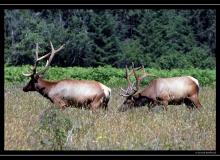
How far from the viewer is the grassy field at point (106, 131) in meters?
6.90

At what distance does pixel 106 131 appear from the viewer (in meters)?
7.80

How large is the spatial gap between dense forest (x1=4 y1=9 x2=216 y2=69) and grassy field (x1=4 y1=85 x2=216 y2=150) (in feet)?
53.6

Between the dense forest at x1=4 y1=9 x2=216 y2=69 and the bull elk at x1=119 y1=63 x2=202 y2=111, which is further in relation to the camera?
the dense forest at x1=4 y1=9 x2=216 y2=69

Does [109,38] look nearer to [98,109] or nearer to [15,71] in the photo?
[15,71]

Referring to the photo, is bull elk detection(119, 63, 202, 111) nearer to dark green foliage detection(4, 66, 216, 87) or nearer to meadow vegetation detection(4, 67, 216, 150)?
meadow vegetation detection(4, 67, 216, 150)

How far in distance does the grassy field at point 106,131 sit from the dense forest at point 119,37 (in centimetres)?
1635

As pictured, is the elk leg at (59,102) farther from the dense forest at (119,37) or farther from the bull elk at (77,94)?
the dense forest at (119,37)

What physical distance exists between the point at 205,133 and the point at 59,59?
831 inches

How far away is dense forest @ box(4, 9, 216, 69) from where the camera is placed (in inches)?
1108

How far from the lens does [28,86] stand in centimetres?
1177

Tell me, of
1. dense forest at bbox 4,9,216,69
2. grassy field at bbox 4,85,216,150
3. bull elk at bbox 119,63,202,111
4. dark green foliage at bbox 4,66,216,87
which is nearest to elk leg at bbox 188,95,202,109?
bull elk at bbox 119,63,202,111

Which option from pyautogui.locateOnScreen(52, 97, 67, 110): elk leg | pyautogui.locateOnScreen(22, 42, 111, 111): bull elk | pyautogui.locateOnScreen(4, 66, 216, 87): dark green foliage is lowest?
pyautogui.locateOnScreen(4, 66, 216, 87): dark green foliage

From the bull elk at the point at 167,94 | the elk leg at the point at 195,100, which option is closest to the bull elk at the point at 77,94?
the bull elk at the point at 167,94
